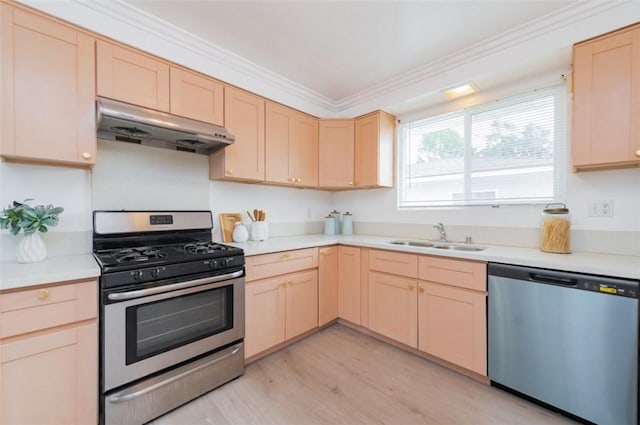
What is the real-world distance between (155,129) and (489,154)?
2.77 meters

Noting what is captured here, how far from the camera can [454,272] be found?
200cm

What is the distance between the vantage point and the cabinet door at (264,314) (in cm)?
209

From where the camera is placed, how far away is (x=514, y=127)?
7.60ft

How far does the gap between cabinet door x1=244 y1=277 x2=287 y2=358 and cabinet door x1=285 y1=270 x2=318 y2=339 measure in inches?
2.6

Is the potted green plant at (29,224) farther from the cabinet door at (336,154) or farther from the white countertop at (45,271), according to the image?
the cabinet door at (336,154)

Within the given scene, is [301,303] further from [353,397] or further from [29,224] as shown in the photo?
[29,224]

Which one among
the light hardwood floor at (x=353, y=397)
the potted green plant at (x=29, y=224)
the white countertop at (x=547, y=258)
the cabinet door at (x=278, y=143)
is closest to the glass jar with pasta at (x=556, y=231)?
the white countertop at (x=547, y=258)

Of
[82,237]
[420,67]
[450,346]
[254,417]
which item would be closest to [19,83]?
[82,237]

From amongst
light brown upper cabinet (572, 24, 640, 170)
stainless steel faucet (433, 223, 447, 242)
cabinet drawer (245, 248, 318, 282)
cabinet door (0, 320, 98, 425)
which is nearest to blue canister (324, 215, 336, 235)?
cabinet drawer (245, 248, 318, 282)

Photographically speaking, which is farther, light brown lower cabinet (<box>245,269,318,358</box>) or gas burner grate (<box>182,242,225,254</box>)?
light brown lower cabinet (<box>245,269,318,358</box>)

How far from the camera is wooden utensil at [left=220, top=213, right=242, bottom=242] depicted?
8.29 ft

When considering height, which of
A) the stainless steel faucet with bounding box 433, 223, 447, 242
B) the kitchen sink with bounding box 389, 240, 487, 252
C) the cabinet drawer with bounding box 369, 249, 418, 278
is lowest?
the cabinet drawer with bounding box 369, 249, 418, 278

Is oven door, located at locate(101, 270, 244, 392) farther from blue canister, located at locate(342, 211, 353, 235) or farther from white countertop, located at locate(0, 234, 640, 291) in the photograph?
blue canister, located at locate(342, 211, 353, 235)

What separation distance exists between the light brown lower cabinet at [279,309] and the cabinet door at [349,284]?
0.34 metres
